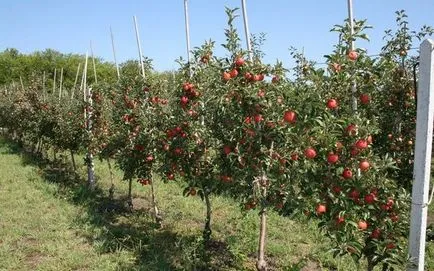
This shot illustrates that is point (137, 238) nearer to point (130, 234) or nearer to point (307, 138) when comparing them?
point (130, 234)

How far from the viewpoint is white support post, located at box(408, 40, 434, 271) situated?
8.56ft

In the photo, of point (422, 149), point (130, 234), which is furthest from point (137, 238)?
point (422, 149)

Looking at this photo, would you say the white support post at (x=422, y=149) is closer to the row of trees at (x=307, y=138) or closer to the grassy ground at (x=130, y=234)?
the row of trees at (x=307, y=138)

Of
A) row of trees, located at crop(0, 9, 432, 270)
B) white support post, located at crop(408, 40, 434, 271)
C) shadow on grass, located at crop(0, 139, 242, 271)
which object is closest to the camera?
white support post, located at crop(408, 40, 434, 271)

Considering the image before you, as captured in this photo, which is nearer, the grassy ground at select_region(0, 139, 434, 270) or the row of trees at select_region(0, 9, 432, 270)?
the row of trees at select_region(0, 9, 432, 270)

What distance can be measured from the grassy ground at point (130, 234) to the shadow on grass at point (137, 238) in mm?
11

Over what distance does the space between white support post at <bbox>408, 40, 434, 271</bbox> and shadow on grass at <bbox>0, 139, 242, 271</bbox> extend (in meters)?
2.45

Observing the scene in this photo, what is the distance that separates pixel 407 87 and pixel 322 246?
2410mm

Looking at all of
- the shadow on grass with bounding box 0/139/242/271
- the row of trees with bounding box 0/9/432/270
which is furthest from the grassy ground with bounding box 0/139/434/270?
the row of trees with bounding box 0/9/432/270

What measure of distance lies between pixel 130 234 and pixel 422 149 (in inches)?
173

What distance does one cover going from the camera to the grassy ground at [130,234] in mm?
5082

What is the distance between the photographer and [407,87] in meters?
4.45

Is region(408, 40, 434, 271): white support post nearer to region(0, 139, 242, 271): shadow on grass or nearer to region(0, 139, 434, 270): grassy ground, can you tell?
region(0, 139, 434, 270): grassy ground

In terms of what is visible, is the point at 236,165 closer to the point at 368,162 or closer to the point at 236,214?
the point at 368,162
